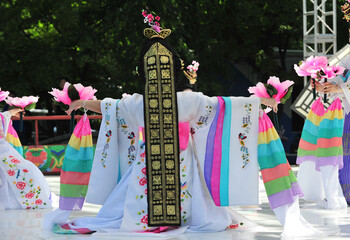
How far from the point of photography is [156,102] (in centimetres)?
513

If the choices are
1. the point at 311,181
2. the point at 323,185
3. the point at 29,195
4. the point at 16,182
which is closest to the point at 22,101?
the point at 16,182

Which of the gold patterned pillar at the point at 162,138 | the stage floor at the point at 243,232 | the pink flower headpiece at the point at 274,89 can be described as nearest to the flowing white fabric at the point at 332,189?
the stage floor at the point at 243,232

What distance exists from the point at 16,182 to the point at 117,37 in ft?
27.7

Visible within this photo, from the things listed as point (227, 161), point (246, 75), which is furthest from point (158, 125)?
point (246, 75)

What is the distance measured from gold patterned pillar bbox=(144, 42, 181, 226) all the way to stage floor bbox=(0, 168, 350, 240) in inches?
12.9

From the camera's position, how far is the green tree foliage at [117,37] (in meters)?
15.1

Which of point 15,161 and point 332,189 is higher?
point 15,161

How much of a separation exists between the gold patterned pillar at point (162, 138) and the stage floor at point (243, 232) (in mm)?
328

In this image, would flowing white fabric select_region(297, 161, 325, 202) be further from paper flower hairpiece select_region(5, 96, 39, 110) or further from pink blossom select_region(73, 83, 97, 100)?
paper flower hairpiece select_region(5, 96, 39, 110)

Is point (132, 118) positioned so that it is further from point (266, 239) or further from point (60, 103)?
point (266, 239)

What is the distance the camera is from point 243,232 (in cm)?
511

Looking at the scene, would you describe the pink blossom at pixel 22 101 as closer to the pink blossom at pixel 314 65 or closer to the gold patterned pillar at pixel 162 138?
the gold patterned pillar at pixel 162 138

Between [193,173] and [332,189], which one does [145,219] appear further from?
[332,189]

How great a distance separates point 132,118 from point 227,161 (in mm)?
816
